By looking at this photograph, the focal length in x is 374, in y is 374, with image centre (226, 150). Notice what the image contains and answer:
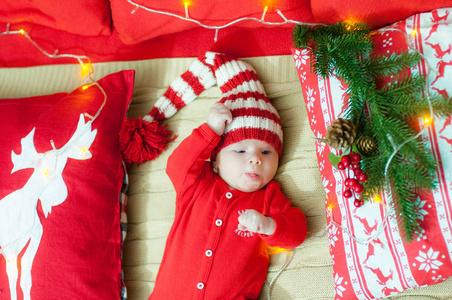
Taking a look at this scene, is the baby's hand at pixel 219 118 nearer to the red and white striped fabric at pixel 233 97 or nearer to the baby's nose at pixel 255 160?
the red and white striped fabric at pixel 233 97

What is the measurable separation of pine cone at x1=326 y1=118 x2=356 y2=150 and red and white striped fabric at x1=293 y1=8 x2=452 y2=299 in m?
0.10

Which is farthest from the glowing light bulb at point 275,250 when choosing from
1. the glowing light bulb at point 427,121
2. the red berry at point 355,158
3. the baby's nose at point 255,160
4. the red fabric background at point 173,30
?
the red fabric background at point 173,30

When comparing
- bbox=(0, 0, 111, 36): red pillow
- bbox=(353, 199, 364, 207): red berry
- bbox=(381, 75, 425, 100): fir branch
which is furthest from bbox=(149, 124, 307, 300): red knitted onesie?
bbox=(0, 0, 111, 36): red pillow

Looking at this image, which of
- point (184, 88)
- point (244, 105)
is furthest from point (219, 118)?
point (184, 88)

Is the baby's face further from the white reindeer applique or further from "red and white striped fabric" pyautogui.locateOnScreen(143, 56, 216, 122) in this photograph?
the white reindeer applique

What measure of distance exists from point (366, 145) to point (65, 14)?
110 centimetres

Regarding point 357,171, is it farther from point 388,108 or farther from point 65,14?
point 65,14

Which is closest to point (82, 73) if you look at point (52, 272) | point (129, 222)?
point (129, 222)

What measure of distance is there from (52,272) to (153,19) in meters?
0.86

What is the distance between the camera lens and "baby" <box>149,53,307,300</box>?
3.66 ft

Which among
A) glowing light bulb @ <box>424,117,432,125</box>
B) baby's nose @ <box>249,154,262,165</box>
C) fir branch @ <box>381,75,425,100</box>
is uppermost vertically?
fir branch @ <box>381,75,425,100</box>

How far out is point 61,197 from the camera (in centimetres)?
112

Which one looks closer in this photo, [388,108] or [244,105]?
[388,108]

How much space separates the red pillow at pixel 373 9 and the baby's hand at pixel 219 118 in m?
0.41
